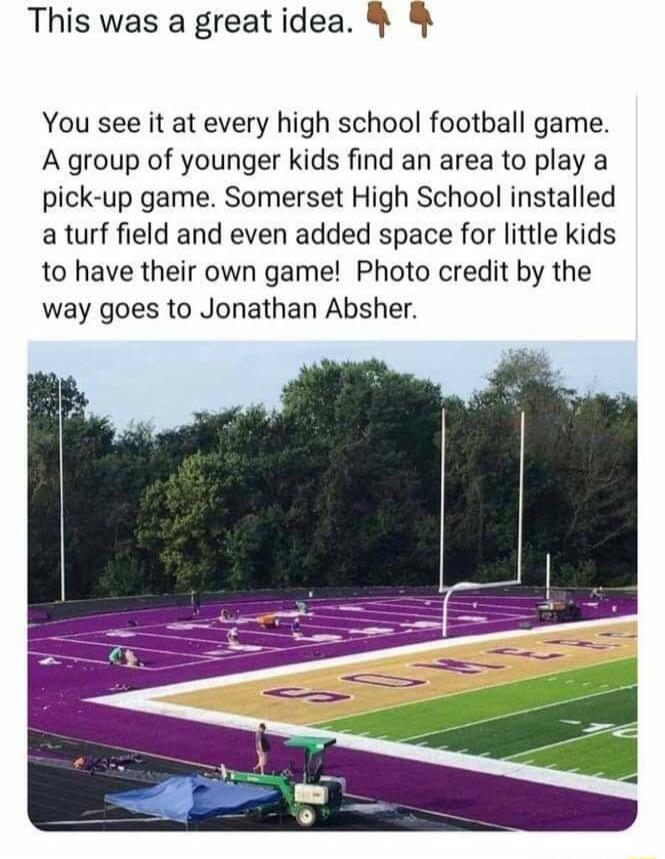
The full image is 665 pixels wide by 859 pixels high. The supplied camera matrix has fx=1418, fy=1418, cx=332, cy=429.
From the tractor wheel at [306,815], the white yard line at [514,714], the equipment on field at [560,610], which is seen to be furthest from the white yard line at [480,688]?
the tractor wheel at [306,815]

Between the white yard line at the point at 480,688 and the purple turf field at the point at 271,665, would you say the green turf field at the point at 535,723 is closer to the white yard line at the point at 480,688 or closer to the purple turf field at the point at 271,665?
the white yard line at the point at 480,688

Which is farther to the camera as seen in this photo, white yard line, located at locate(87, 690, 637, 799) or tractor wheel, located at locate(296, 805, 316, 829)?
white yard line, located at locate(87, 690, 637, 799)

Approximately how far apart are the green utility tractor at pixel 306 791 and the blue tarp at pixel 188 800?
441 mm

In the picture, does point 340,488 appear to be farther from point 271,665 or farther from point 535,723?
point 535,723

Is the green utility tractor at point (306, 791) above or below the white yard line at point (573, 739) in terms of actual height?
above

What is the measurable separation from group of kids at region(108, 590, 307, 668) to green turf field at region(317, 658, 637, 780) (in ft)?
17.3

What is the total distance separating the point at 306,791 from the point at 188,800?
1.35m

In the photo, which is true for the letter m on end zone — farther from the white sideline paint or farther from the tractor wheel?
the tractor wheel

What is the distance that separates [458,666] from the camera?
68.2 ft

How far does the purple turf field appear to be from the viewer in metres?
12.7
